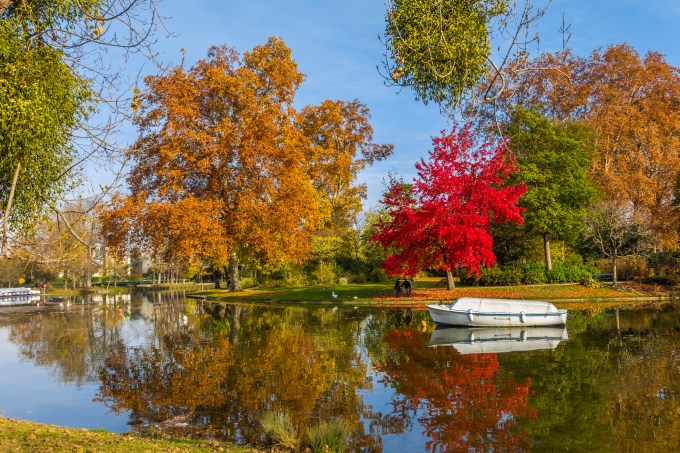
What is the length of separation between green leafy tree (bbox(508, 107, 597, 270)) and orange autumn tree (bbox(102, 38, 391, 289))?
54.7ft

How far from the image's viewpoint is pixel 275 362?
49.7 ft

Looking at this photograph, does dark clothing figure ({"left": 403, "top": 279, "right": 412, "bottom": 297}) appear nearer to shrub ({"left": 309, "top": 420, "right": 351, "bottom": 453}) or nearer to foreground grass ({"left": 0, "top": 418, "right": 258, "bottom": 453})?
shrub ({"left": 309, "top": 420, "right": 351, "bottom": 453})

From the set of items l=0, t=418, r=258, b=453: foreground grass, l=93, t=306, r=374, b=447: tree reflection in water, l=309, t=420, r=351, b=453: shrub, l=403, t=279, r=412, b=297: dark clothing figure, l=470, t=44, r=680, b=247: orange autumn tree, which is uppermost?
l=470, t=44, r=680, b=247: orange autumn tree

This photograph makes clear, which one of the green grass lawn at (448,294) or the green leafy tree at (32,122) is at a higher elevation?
the green leafy tree at (32,122)

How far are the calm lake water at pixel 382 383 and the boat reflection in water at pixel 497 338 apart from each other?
0.07 meters

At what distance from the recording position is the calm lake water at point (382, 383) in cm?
879

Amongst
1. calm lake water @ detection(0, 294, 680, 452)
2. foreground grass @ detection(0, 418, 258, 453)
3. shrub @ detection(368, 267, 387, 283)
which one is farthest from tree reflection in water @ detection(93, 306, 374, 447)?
shrub @ detection(368, 267, 387, 283)

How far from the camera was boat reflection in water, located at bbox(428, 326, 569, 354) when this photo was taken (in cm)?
1708

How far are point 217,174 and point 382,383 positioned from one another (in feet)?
99.4

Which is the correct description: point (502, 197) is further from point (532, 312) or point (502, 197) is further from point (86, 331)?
point (86, 331)

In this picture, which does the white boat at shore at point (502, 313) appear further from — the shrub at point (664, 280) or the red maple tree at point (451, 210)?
the shrub at point (664, 280)

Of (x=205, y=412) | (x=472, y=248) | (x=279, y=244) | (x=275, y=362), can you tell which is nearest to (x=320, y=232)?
(x=279, y=244)

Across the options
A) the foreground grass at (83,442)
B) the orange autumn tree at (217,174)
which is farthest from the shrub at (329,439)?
the orange autumn tree at (217,174)

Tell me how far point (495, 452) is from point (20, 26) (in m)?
10.4
